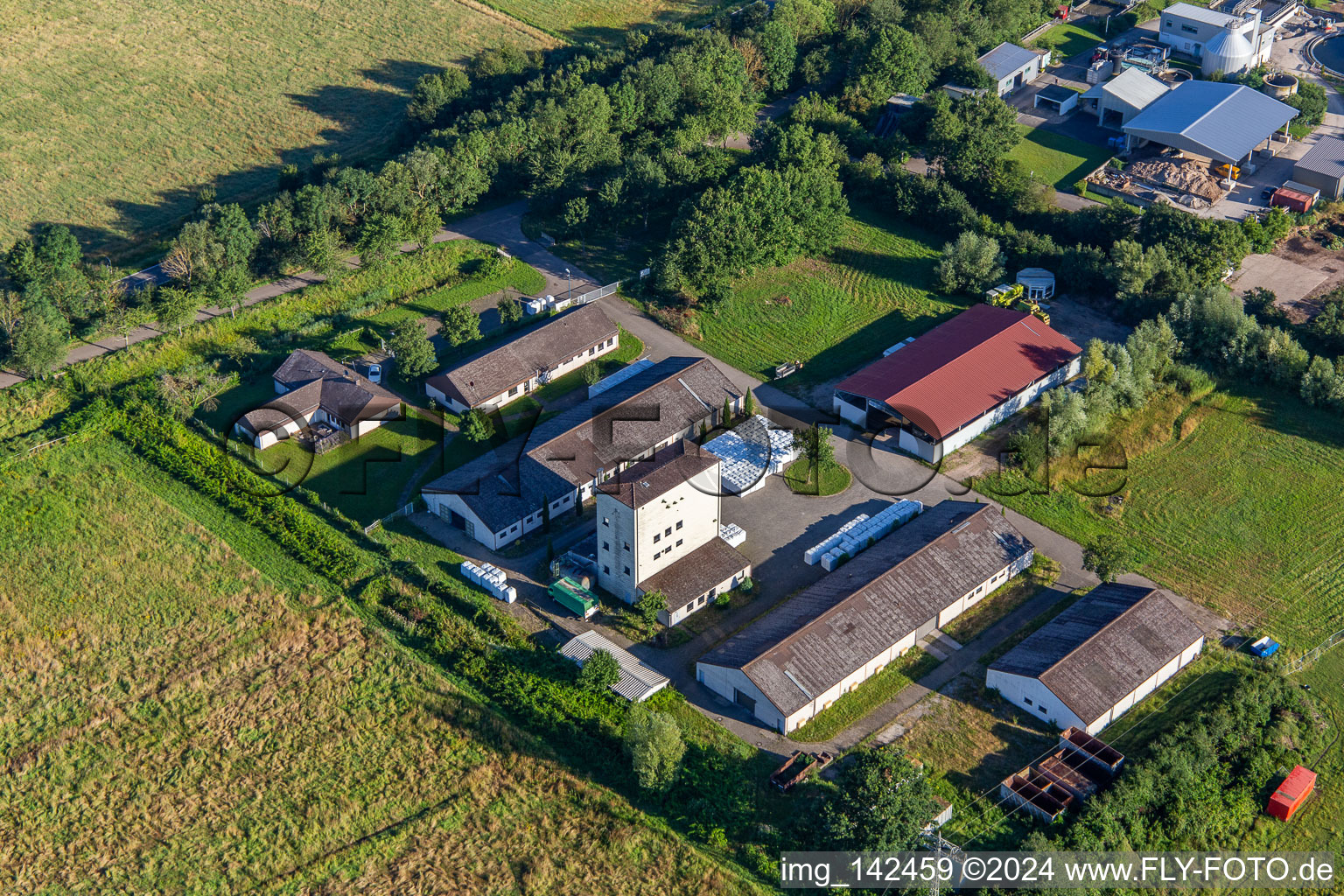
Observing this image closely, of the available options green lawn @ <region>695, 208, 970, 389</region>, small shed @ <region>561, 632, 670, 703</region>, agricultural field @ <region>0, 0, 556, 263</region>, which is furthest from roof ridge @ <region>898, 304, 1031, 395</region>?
agricultural field @ <region>0, 0, 556, 263</region>

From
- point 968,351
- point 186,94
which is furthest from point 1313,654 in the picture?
point 186,94

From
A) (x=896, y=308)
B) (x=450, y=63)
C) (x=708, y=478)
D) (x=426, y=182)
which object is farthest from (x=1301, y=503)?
(x=450, y=63)

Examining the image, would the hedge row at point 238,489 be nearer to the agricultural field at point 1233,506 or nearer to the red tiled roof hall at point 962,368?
the red tiled roof hall at point 962,368

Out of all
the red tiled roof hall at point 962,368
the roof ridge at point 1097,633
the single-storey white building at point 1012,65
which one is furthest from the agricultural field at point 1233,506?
the single-storey white building at point 1012,65

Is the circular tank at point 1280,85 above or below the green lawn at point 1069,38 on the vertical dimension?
above

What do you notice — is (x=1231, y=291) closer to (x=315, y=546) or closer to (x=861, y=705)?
(x=861, y=705)

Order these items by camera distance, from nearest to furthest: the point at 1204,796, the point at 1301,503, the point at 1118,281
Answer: the point at 1204,796
the point at 1301,503
the point at 1118,281
